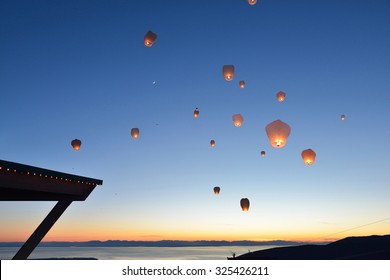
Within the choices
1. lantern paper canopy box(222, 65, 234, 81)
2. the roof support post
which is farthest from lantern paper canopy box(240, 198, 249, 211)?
the roof support post

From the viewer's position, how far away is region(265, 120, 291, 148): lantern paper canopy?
937 centimetres

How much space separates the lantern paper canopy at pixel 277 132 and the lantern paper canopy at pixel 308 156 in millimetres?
2000

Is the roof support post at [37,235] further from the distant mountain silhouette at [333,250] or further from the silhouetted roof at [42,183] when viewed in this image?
the distant mountain silhouette at [333,250]

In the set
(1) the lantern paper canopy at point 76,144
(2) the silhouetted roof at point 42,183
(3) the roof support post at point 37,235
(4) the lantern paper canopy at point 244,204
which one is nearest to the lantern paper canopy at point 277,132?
(2) the silhouetted roof at point 42,183

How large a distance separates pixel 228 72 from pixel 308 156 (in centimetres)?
382

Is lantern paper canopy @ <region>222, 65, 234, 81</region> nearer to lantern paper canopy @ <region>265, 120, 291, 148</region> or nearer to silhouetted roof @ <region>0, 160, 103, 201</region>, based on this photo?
lantern paper canopy @ <region>265, 120, 291, 148</region>

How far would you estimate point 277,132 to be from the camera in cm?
942

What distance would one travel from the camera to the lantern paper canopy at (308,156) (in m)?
11.2

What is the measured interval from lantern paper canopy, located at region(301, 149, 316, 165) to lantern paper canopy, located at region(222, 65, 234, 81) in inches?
139

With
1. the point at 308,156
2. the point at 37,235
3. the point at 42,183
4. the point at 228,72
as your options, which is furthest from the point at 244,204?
the point at 42,183
